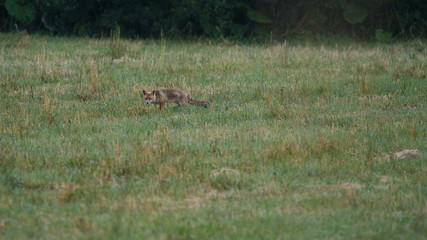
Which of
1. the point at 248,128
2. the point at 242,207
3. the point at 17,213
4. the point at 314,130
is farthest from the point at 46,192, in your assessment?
the point at 314,130

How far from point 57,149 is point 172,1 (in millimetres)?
16417

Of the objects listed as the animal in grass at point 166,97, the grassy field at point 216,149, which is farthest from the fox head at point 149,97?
the grassy field at point 216,149

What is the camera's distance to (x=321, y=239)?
589cm

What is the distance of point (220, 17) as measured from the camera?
926 inches

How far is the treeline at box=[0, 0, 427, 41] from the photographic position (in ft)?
75.6

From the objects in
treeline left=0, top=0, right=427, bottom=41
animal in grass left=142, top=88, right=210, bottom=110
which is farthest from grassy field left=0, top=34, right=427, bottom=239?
treeline left=0, top=0, right=427, bottom=41

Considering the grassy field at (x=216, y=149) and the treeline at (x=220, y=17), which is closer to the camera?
the grassy field at (x=216, y=149)

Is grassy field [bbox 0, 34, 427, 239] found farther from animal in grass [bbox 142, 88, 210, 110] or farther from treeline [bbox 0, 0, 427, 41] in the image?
treeline [bbox 0, 0, 427, 41]

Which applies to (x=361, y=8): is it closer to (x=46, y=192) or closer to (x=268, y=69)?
(x=268, y=69)

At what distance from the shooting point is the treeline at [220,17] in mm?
23031

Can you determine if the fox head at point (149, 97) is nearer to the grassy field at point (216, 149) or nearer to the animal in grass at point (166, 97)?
Result: the animal in grass at point (166, 97)

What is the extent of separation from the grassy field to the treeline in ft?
25.4

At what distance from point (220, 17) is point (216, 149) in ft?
51.0

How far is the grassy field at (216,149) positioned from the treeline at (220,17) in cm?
775
